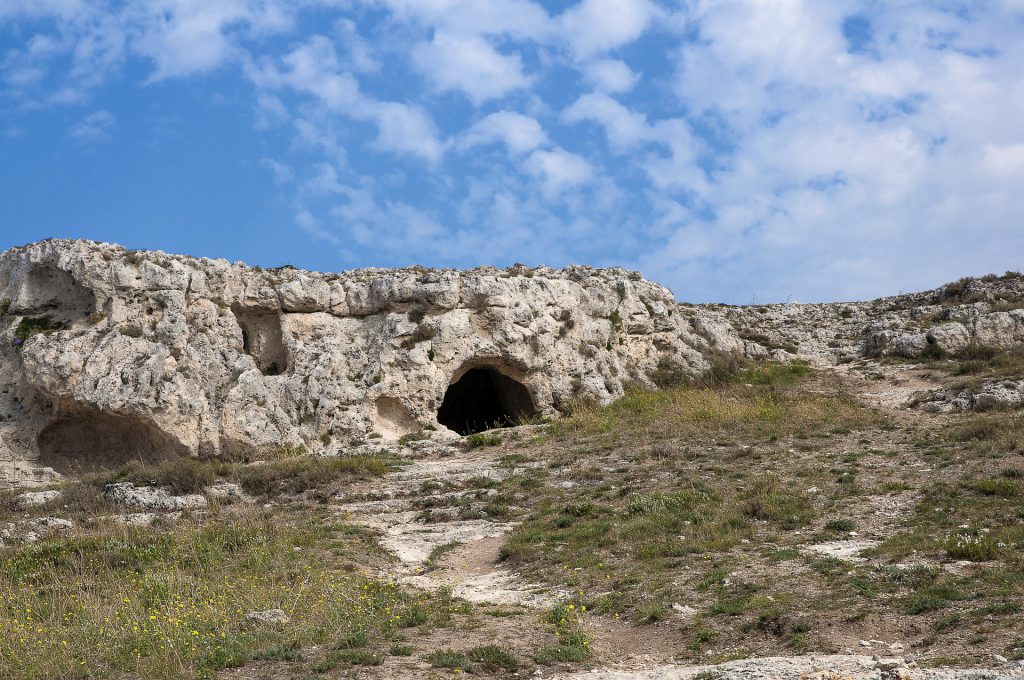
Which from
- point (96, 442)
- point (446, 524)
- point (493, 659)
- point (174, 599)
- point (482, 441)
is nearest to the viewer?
point (493, 659)

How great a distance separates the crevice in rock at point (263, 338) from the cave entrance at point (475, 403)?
5.69 metres

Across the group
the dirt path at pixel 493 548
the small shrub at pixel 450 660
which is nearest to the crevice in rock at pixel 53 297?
the dirt path at pixel 493 548

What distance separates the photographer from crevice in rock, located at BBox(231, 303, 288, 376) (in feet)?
80.8

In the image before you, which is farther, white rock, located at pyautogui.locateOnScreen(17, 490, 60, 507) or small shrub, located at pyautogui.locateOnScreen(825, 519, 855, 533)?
white rock, located at pyautogui.locateOnScreen(17, 490, 60, 507)

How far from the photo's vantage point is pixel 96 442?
22141 mm

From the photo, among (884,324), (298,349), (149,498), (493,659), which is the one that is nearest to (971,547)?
(493,659)

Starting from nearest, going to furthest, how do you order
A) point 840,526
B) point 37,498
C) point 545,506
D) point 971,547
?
1. point 971,547
2. point 840,526
3. point 545,506
4. point 37,498

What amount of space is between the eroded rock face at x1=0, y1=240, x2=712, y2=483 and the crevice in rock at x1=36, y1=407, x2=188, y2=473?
0.03 meters

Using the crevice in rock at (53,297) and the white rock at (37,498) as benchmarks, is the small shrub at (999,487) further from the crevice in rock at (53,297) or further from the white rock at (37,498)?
the crevice in rock at (53,297)

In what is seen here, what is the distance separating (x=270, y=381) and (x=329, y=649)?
14485 mm

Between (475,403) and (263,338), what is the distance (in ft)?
24.2

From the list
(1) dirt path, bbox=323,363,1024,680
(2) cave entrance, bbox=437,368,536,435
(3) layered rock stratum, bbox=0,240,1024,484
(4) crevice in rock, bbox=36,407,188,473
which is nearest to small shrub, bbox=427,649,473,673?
(1) dirt path, bbox=323,363,1024,680

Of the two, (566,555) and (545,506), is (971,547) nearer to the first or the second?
(566,555)

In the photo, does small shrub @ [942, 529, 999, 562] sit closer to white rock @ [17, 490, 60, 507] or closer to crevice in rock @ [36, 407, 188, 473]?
white rock @ [17, 490, 60, 507]
